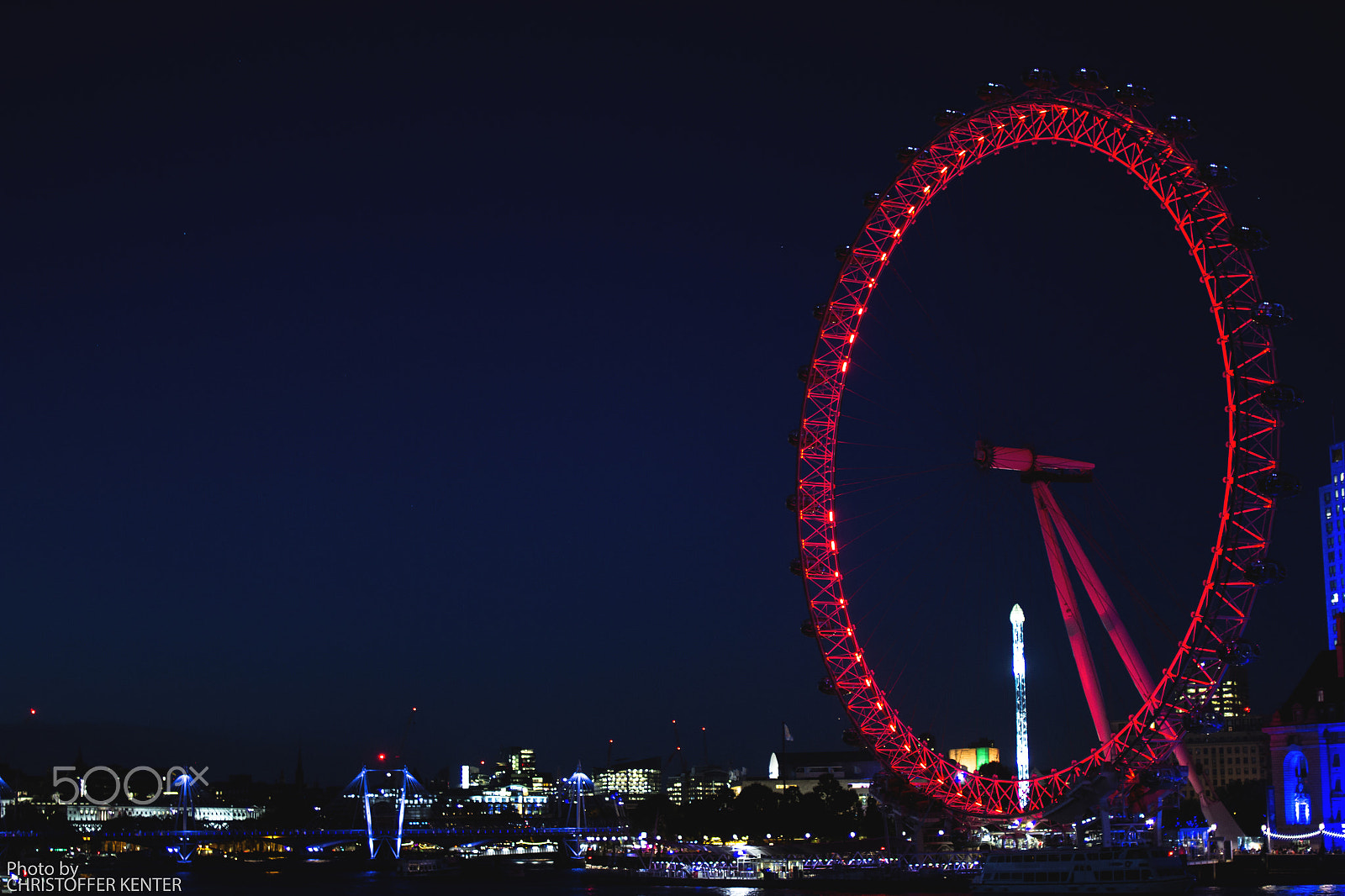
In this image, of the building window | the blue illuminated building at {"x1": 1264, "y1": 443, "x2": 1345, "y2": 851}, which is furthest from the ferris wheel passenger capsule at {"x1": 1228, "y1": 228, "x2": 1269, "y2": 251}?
the building window

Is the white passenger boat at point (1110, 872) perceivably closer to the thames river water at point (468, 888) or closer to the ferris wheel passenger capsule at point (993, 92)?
the thames river water at point (468, 888)

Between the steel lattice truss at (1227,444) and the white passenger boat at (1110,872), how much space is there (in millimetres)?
4398

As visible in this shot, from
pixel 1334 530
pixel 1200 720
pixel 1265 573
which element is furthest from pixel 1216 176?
pixel 1334 530

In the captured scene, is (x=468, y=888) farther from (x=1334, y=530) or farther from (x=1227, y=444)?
(x=1334, y=530)

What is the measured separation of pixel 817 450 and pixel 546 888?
176ft

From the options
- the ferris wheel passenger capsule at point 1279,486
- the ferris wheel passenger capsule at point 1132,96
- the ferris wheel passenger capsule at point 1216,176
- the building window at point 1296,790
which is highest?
the ferris wheel passenger capsule at point 1132,96

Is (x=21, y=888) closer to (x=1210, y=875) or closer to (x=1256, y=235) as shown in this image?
(x=1210, y=875)

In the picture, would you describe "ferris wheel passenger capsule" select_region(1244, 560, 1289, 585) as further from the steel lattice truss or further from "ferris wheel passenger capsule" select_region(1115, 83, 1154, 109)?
"ferris wheel passenger capsule" select_region(1115, 83, 1154, 109)

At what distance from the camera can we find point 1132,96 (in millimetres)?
61688

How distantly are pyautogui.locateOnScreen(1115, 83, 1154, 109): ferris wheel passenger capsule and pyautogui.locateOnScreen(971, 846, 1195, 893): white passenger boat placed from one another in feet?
117

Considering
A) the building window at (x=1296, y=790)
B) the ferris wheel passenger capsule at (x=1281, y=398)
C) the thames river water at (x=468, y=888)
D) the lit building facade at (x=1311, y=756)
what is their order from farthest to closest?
the building window at (x=1296, y=790), the lit building facade at (x=1311, y=756), the thames river water at (x=468, y=888), the ferris wheel passenger capsule at (x=1281, y=398)

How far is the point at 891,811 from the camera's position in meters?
78.8

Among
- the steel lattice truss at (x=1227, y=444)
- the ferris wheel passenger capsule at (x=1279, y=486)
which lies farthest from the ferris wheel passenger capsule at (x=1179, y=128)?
the ferris wheel passenger capsule at (x=1279, y=486)

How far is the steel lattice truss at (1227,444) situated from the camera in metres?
61.1
